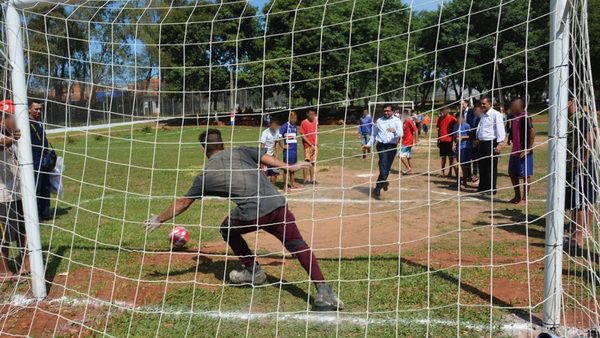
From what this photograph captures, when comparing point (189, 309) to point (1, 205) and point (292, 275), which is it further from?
point (1, 205)

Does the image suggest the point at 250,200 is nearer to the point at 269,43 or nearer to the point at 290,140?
the point at 290,140

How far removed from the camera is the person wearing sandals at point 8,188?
4.95 meters

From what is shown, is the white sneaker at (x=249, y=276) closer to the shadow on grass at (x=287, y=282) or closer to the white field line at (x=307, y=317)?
the shadow on grass at (x=287, y=282)

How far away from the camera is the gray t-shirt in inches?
186

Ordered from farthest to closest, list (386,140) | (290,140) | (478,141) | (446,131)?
(446,131), (290,140), (386,140), (478,141)

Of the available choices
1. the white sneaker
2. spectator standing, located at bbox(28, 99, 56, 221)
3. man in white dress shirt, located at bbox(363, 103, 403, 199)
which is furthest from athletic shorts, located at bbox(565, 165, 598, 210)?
spectator standing, located at bbox(28, 99, 56, 221)

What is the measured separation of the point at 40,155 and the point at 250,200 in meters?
4.05

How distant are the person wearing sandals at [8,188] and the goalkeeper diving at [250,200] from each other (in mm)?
1595

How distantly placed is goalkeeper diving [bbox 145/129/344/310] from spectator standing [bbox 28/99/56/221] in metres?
2.23

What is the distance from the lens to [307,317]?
4418 millimetres

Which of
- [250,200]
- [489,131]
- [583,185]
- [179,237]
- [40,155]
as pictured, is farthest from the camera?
[489,131]

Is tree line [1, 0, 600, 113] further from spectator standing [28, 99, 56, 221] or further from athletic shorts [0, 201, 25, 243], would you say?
athletic shorts [0, 201, 25, 243]

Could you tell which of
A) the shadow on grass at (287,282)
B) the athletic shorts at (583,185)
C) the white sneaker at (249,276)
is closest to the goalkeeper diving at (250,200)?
the shadow on grass at (287,282)

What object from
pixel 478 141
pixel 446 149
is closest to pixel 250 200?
pixel 478 141
